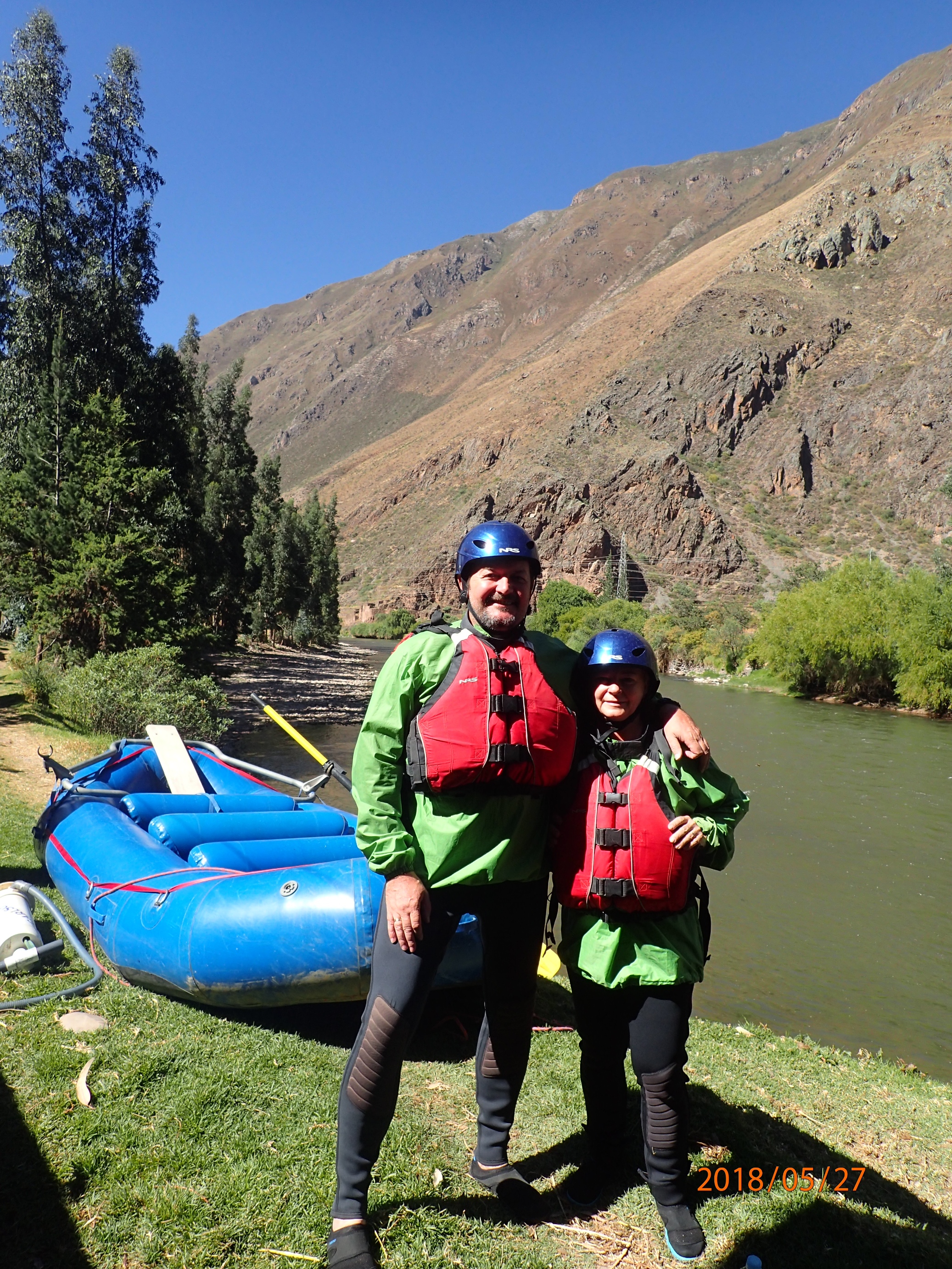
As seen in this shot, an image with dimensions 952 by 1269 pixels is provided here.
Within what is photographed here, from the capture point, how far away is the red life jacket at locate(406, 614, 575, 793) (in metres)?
2.46

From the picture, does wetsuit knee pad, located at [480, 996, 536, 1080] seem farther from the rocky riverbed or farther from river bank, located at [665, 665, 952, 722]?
river bank, located at [665, 665, 952, 722]

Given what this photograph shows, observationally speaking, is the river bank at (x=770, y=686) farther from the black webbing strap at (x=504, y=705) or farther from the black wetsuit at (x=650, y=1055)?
the black webbing strap at (x=504, y=705)

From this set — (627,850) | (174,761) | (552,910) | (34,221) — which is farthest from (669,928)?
(34,221)

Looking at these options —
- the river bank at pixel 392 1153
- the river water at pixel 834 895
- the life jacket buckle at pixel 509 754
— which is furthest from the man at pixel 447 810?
the river water at pixel 834 895

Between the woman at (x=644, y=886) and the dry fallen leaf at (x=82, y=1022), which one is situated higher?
the woman at (x=644, y=886)

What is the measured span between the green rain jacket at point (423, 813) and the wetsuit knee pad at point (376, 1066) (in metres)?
0.42

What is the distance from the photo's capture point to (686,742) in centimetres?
258

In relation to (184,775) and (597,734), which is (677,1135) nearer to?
(597,734)

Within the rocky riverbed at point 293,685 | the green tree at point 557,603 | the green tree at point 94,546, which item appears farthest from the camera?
the green tree at point 557,603

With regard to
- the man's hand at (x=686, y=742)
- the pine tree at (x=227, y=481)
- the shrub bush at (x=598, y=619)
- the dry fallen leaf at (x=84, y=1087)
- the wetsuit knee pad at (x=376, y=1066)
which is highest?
the pine tree at (x=227, y=481)

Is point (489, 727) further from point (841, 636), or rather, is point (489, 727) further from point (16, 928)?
point (841, 636)

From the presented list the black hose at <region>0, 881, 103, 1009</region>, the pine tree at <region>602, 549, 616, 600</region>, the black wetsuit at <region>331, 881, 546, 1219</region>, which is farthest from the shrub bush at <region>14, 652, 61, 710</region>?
the pine tree at <region>602, 549, 616, 600</region>

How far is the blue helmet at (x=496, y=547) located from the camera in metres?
2.69

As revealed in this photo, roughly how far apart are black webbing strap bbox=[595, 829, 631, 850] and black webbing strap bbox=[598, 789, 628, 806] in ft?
0.26
